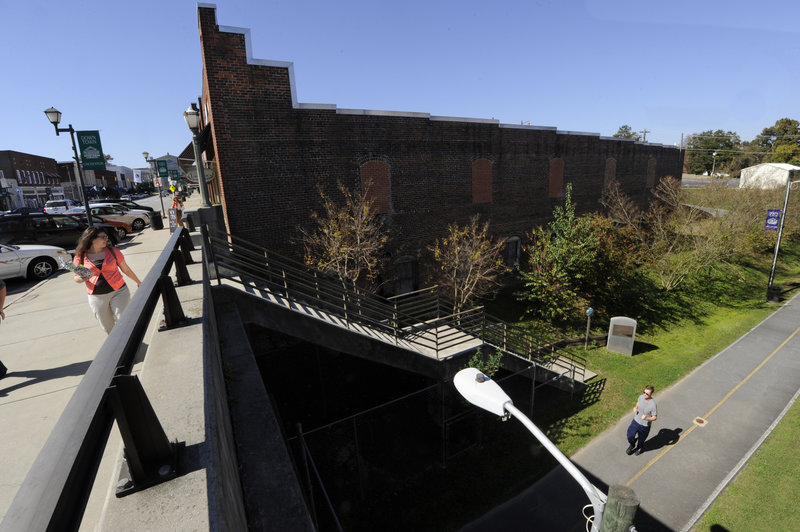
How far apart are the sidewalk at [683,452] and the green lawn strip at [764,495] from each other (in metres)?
0.22

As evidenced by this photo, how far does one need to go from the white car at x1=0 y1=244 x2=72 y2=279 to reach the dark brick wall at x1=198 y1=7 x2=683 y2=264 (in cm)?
469

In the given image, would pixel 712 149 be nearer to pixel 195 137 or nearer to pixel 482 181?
pixel 482 181

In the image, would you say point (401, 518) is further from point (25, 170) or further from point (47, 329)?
point (25, 170)

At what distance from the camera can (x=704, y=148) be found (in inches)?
2872

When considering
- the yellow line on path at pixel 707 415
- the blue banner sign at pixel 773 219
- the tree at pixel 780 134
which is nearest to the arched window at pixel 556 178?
the blue banner sign at pixel 773 219

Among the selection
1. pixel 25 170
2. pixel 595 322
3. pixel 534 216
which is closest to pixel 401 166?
pixel 534 216

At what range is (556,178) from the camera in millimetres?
21688

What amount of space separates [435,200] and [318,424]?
10.3m

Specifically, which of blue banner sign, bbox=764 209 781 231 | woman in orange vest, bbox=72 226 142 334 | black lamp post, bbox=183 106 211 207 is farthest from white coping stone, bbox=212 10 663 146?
blue banner sign, bbox=764 209 781 231

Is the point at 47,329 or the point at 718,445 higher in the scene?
→ the point at 47,329

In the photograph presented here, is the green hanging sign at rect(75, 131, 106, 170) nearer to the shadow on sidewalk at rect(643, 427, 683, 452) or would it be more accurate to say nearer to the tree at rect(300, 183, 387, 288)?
the tree at rect(300, 183, 387, 288)

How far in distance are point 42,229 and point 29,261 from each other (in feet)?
16.8

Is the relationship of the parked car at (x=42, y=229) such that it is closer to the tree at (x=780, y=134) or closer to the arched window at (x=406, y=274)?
the arched window at (x=406, y=274)

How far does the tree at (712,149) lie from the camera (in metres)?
69.4
